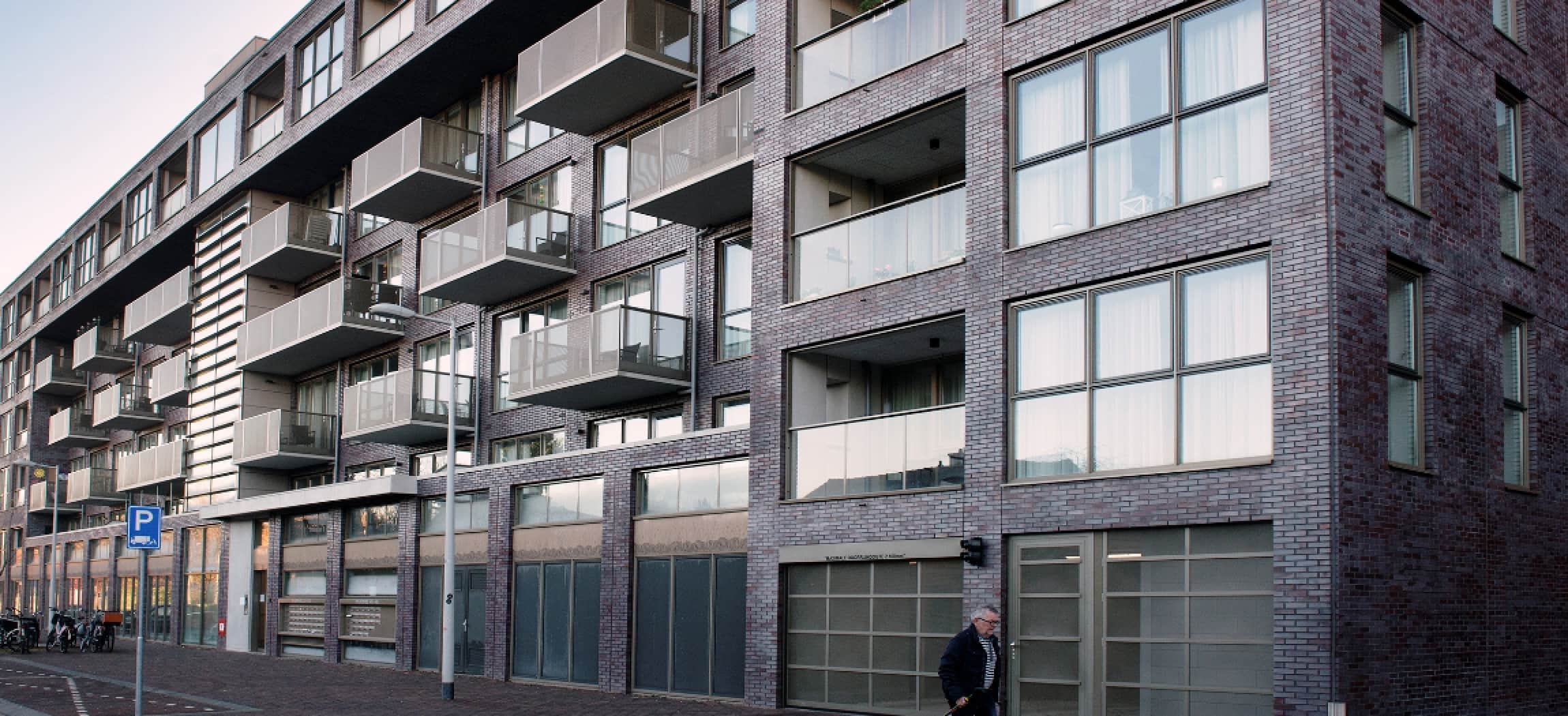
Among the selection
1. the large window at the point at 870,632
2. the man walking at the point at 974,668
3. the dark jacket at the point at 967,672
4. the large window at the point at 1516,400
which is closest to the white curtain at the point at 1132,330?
the large window at the point at 870,632

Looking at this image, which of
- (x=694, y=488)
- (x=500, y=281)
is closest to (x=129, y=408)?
(x=500, y=281)

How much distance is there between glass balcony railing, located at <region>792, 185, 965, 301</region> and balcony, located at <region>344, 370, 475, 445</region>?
12.1 metres

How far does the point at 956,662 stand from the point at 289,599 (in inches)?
1105

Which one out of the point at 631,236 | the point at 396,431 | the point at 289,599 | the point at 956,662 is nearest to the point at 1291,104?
the point at 956,662

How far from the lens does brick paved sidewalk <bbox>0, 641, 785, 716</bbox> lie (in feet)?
67.6

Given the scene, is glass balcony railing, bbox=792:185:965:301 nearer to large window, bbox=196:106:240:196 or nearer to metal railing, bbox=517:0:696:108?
metal railing, bbox=517:0:696:108

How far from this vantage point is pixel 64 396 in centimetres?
6350

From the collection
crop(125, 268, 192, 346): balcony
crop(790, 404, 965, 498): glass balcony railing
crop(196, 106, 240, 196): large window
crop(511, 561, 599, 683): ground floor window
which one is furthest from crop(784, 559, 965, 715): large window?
crop(125, 268, 192, 346): balcony

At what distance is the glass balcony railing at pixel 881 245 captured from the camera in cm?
1792

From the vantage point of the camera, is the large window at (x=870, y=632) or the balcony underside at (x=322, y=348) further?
the balcony underside at (x=322, y=348)

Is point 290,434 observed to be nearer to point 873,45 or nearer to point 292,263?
point 292,263

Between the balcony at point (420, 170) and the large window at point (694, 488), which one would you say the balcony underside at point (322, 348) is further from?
the large window at point (694, 488)

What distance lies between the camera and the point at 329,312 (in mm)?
33188

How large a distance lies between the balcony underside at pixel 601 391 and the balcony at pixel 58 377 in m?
41.2
